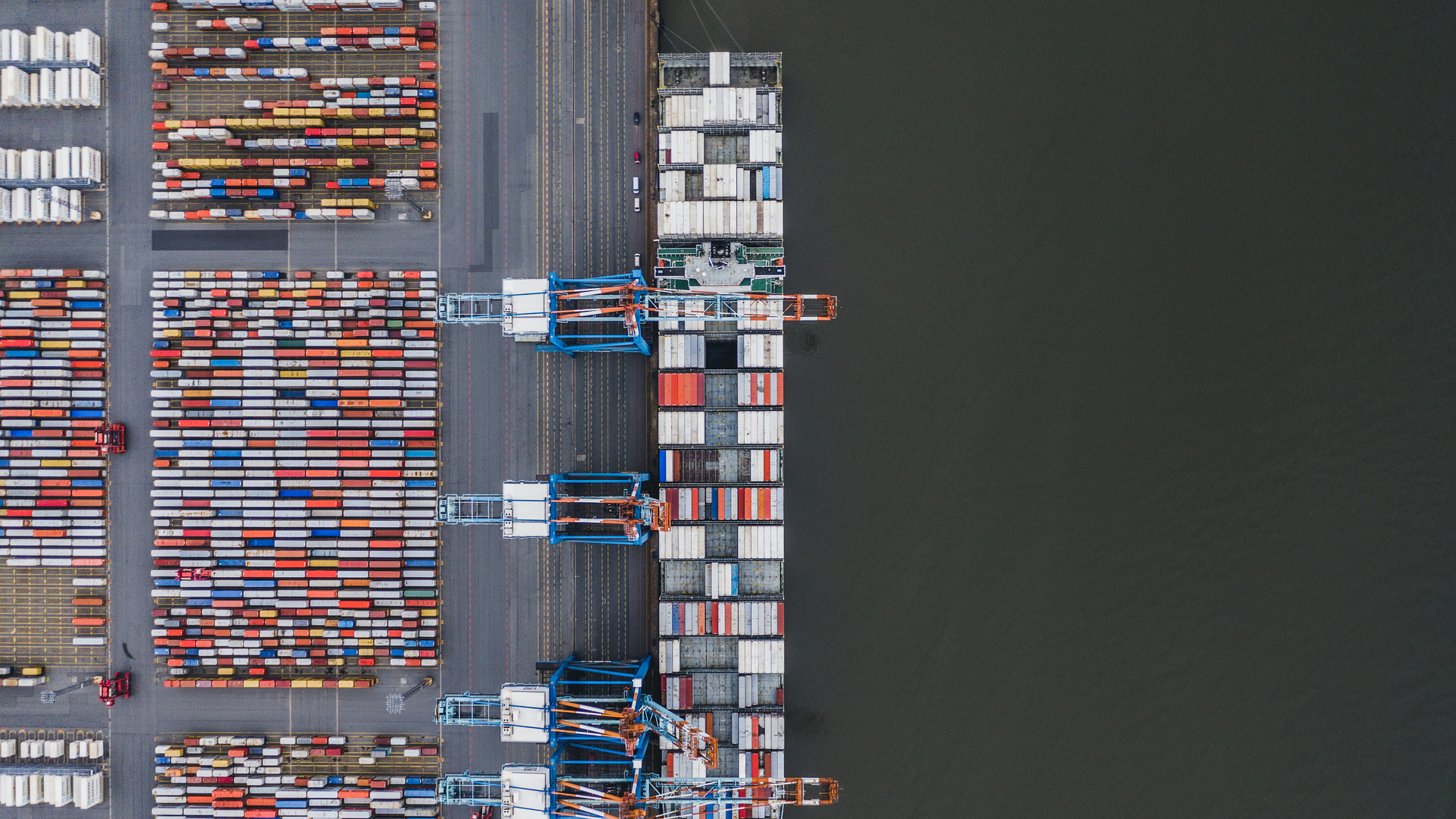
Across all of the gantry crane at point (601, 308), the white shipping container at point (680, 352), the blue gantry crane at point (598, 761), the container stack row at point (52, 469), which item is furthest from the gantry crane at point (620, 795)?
the container stack row at point (52, 469)

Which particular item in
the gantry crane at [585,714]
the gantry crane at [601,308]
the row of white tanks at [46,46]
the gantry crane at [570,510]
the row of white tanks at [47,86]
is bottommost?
the gantry crane at [585,714]

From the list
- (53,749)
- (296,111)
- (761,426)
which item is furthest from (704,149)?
(53,749)

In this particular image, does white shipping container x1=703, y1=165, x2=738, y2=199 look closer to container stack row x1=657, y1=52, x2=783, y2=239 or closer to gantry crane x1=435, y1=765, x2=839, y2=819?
container stack row x1=657, y1=52, x2=783, y2=239

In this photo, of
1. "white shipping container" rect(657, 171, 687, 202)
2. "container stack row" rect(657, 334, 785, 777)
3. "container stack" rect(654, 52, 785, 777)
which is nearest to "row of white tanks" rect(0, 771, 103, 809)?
"container stack" rect(654, 52, 785, 777)

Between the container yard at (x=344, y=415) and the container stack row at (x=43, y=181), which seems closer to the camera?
the container yard at (x=344, y=415)

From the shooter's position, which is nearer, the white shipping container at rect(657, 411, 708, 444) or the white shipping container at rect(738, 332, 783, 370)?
the white shipping container at rect(738, 332, 783, 370)

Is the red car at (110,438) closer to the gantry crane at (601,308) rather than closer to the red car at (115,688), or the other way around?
the red car at (115,688)

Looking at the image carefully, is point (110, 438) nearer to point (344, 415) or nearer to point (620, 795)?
point (344, 415)
